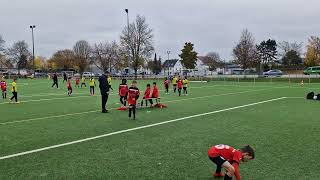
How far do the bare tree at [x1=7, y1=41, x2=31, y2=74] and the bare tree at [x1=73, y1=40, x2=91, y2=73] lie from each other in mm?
14255

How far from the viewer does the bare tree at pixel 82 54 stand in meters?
113

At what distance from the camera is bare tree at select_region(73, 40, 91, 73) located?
112556mm

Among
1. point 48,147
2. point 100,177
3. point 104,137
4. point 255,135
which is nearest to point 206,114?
point 255,135

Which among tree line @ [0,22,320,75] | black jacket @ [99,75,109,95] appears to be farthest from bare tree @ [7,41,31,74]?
black jacket @ [99,75,109,95]

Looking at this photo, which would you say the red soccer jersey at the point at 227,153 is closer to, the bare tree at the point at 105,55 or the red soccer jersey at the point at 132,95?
the red soccer jersey at the point at 132,95

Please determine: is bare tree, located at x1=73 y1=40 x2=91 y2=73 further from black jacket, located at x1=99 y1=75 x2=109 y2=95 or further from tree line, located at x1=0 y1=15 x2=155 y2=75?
black jacket, located at x1=99 y1=75 x2=109 y2=95

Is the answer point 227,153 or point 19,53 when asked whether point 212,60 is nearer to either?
point 19,53

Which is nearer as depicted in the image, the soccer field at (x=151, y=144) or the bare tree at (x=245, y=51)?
the soccer field at (x=151, y=144)

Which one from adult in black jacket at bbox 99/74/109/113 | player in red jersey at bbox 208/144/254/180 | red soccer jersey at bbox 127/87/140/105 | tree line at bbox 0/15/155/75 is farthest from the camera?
tree line at bbox 0/15/155/75

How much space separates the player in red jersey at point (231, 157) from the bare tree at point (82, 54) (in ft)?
355

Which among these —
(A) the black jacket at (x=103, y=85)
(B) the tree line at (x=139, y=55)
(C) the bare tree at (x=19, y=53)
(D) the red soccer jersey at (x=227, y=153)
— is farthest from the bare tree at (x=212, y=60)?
(D) the red soccer jersey at (x=227, y=153)

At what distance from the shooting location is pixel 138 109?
18.5 metres

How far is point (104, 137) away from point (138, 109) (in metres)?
7.67

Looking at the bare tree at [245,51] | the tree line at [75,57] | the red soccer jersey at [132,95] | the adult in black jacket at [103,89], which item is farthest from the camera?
the tree line at [75,57]
